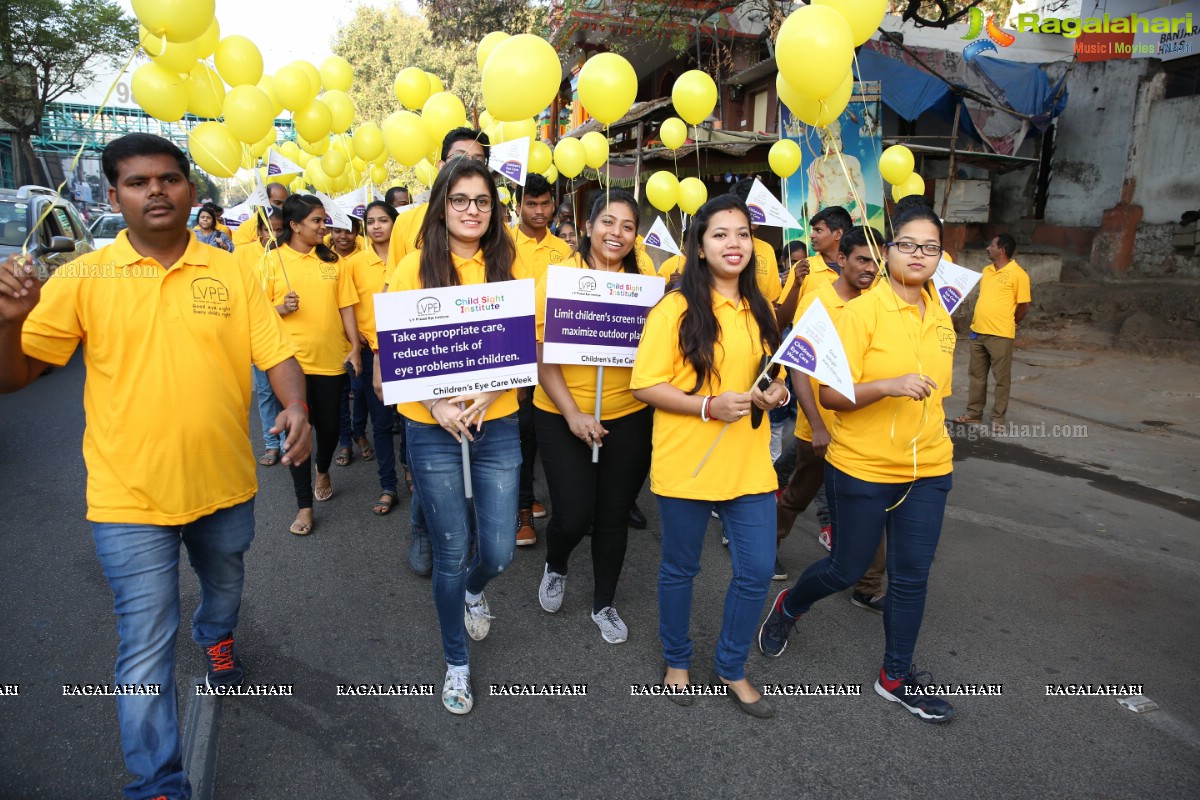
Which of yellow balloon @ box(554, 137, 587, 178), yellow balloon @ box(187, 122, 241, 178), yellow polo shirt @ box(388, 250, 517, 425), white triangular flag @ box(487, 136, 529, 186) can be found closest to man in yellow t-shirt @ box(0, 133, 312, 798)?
yellow polo shirt @ box(388, 250, 517, 425)

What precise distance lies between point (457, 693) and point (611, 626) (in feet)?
2.78

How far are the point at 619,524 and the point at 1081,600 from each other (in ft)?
8.74

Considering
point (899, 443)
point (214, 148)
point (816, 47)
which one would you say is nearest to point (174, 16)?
point (214, 148)

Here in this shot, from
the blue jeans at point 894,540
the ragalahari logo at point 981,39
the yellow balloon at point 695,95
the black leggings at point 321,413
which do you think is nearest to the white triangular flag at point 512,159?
the black leggings at point 321,413

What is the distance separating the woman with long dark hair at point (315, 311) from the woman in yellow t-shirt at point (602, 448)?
6.98 ft

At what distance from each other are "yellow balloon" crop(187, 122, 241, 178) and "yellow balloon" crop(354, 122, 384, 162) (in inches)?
102

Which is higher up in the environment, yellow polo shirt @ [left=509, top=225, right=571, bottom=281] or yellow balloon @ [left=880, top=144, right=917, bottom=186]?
yellow balloon @ [left=880, top=144, right=917, bottom=186]

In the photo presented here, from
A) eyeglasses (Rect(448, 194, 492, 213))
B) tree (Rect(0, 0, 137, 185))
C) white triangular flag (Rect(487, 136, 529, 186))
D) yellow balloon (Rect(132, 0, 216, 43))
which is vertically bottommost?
eyeglasses (Rect(448, 194, 492, 213))

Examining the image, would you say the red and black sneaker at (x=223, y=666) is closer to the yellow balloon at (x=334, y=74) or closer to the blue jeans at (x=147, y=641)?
the blue jeans at (x=147, y=641)

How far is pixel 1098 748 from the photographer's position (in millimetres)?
2742

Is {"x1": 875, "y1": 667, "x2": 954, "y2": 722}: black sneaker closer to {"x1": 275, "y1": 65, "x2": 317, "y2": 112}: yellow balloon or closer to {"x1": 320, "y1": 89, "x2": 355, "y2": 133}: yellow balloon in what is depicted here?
{"x1": 275, "y1": 65, "x2": 317, "y2": 112}: yellow balloon

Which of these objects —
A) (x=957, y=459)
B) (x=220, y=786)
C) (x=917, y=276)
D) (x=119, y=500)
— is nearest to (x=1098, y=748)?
(x=917, y=276)

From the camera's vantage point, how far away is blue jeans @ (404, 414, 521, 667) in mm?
2777

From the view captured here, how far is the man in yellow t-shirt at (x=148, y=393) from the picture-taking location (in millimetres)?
2160
